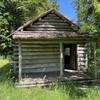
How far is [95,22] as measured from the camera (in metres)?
13.6

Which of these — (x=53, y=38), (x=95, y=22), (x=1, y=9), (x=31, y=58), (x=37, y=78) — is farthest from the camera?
(x=1, y=9)

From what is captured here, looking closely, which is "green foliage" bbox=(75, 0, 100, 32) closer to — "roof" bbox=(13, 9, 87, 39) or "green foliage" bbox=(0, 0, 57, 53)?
"roof" bbox=(13, 9, 87, 39)

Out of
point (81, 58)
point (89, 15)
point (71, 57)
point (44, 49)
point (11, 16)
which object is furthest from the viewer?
point (11, 16)

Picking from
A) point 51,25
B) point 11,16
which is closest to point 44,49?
point 51,25

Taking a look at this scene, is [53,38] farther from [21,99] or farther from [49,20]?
[21,99]

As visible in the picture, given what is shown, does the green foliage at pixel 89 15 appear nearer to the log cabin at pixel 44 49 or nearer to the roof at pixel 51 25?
the log cabin at pixel 44 49

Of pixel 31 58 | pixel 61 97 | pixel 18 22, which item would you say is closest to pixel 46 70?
pixel 31 58

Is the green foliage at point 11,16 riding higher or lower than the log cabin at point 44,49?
higher

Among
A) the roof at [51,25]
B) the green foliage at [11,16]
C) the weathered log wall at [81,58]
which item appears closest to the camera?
the roof at [51,25]

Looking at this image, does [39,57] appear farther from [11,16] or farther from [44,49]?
[11,16]

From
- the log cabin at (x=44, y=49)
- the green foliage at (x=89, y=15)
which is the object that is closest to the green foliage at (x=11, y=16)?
the log cabin at (x=44, y=49)

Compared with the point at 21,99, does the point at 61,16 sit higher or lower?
higher

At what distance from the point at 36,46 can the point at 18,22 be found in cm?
741

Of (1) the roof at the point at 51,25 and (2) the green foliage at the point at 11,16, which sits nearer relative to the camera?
(1) the roof at the point at 51,25
